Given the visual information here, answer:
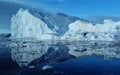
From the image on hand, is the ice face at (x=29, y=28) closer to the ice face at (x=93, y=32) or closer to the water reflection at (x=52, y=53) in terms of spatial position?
the ice face at (x=93, y=32)

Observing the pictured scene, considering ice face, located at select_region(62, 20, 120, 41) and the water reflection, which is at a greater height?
ice face, located at select_region(62, 20, 120, 41)

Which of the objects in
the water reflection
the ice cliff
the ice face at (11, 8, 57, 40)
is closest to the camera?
the water reflection

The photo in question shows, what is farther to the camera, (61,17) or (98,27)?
(61,17)

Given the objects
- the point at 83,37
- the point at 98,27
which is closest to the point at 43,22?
the point at 83,37

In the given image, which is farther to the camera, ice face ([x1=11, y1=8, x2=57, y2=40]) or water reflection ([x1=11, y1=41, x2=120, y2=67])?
ice face ([x1=11, y1=8, x2=57, y2=40])

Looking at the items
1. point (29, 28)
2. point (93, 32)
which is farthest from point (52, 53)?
point (93, 32)

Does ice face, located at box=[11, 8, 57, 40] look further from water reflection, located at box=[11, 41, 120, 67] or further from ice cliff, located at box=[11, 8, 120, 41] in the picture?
water reflection, located at box=[11, 41, 120, 67]

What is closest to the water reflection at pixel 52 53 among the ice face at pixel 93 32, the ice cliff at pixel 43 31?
the ice face at pixel 93 32

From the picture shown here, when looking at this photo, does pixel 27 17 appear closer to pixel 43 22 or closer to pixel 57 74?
pixel 43 22

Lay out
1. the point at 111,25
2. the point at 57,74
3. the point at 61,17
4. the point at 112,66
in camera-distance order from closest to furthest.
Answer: the point at 57,74
the point at 112,66
the point at 111,25
the point at 61,17

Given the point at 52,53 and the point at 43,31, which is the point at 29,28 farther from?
the point at 52,53

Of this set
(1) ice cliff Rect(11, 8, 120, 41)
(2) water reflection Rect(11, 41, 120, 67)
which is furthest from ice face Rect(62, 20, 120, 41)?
(2) water reflection Rect(11, 41, 120, 67)
